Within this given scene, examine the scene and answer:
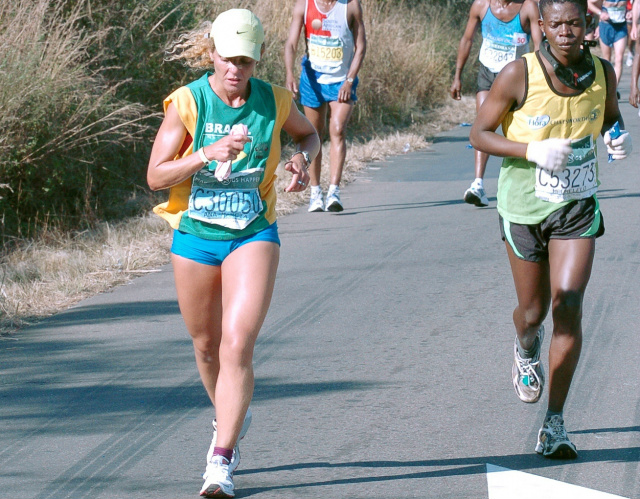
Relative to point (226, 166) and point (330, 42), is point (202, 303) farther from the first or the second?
point (330, 42)

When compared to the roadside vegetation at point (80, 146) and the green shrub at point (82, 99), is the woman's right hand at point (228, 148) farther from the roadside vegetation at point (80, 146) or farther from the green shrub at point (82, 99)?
the green shrub at point (82, 99)

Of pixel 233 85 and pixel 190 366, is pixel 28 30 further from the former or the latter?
pixel 233 85

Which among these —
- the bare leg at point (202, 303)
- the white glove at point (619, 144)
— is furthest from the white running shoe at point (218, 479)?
the white glove at point (619, 144)

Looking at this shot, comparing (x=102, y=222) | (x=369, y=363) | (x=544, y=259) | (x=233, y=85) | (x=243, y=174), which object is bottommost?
(x=102, y=222)

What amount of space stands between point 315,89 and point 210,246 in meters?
6.00

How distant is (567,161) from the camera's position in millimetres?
4309

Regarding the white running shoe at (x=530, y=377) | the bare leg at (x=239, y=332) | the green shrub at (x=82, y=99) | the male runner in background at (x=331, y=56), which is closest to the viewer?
the bare leg at (x=239, y=332)

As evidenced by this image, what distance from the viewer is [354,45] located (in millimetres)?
10133

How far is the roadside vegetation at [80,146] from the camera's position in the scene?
814 cm

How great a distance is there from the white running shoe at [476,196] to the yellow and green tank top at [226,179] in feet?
19.8

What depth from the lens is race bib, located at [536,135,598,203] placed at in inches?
175

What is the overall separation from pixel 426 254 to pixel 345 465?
414cm

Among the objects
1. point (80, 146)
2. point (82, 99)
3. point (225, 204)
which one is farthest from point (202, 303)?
point (80, 146)

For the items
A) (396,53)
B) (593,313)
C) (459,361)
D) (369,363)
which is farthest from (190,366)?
(396,53)
